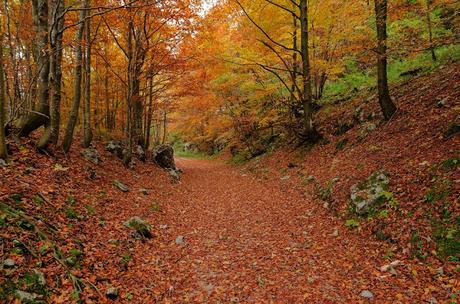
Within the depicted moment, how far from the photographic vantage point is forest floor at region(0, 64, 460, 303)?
4262mm

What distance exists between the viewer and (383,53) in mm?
8883

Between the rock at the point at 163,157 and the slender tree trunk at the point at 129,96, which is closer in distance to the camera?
the slender tree trunk at the point at 129,96

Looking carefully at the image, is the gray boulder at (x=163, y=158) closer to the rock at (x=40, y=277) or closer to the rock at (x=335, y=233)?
the rock at (x=335, y=233)

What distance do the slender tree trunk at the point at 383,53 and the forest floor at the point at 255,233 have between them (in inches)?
18.9

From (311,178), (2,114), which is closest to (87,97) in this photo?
(2,114)

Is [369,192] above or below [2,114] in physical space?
below

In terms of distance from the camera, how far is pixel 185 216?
8.97m

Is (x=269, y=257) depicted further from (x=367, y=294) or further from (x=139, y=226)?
(x=139, y=226)

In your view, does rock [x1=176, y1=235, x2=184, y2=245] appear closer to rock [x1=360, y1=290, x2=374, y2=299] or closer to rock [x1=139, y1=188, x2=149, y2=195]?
rock [x1=139, y1=188, x2=149, y2=195]

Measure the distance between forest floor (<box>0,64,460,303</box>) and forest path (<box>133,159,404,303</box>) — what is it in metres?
0.03

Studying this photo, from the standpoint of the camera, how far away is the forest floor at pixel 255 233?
4.26 meters

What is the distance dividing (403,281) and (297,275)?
169cm

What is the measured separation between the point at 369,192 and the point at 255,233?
303 cm

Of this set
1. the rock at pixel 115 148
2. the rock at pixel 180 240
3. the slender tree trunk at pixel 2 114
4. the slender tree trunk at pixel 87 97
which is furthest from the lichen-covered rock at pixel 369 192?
the rock at pixel 115 148
